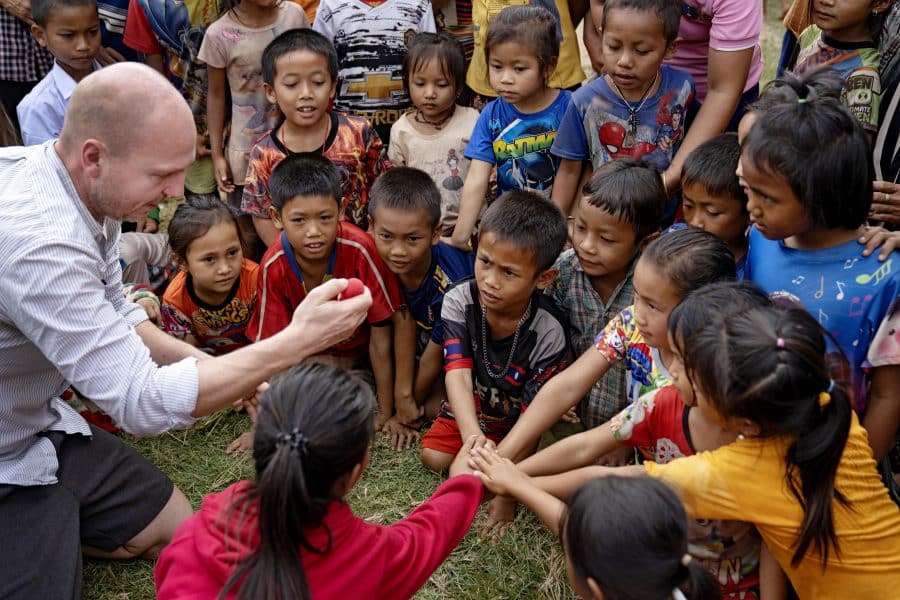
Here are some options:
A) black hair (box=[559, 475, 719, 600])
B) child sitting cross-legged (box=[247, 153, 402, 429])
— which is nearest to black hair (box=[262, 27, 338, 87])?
child sitting cross-legged (box=[247, 153, 402, 429])

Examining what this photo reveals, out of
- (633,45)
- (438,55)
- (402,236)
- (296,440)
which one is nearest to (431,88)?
(438,55)

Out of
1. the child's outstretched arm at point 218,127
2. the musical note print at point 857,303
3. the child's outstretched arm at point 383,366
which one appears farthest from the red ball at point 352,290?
the child's outstretched arm at point 218,127

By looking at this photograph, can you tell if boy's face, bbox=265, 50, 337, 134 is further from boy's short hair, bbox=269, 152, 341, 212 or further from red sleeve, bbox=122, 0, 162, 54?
red sleeve, bbox=122, 0, 162, 54

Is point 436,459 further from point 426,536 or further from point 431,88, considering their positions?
point 431,88

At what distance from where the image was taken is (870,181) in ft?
7.82

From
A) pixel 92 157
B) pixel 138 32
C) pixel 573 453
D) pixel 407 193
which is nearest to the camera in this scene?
pixel 92 157

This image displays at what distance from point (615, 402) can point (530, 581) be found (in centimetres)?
80

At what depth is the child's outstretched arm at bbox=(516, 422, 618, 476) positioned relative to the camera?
102 inches

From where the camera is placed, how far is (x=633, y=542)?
1687 mm

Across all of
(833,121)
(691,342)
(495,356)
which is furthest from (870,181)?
(495,356)

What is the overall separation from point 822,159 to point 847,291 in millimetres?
411

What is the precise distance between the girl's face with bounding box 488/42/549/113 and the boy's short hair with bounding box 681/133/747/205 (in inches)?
39.5

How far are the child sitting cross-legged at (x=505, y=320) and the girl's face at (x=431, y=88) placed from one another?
1.11 m

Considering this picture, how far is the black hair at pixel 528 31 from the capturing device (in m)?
3.73
